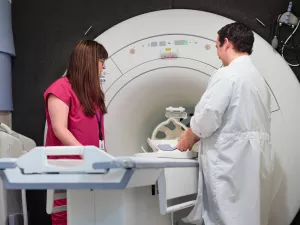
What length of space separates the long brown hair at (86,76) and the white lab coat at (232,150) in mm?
424

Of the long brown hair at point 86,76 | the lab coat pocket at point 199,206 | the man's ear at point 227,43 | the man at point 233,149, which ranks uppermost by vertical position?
the man's ear at point 227,43

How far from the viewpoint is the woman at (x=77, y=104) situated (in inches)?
70.4

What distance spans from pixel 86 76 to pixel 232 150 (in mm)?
662

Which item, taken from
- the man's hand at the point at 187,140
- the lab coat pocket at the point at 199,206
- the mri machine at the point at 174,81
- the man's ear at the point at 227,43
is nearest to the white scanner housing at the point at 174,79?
the mri machine at the point at 174,81

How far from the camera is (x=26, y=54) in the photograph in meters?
2.72

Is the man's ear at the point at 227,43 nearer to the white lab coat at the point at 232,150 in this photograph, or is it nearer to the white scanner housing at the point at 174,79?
the white lab coat at the point at 232,150

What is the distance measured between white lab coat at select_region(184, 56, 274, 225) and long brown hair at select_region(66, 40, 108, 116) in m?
0.42

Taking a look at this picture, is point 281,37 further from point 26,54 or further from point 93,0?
point 26,54

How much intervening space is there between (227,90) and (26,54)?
1412 millimetres

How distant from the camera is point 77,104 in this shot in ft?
6.09

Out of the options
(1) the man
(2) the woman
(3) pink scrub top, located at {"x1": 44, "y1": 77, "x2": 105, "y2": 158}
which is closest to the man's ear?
(1) the man

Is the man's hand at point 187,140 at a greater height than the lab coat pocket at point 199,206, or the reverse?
the man's hand at point 187,140

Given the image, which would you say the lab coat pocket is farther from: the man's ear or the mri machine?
the man's ear

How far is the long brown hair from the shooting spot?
1874mm
